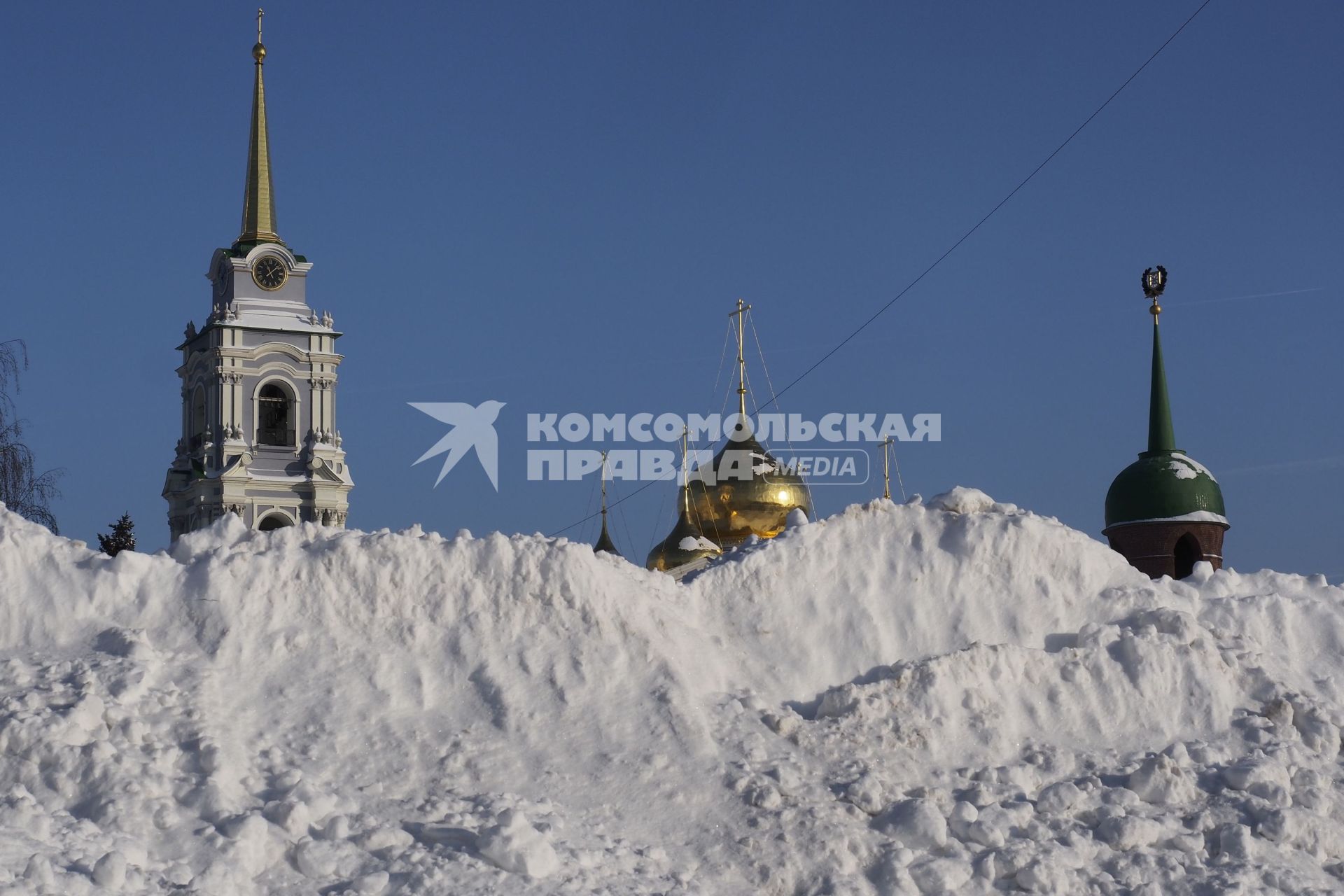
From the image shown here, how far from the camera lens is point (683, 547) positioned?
1189 inches

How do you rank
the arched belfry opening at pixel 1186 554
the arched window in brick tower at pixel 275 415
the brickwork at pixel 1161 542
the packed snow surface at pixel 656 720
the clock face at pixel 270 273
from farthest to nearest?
1. the clock face at pixel 270 273
2. the arched window in brick tower at pixel 275 415
3. the arched belfry opening at pixel 1186 554
4. the brickwork at pixel 1161 542
5. the packed snow surface at pixel 656 720

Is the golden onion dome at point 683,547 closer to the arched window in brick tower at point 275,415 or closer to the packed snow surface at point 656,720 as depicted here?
the arched window in brick tower at point 275,415

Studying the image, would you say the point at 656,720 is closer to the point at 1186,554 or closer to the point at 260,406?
the point at 1186,554

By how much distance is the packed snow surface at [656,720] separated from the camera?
873 centimetres

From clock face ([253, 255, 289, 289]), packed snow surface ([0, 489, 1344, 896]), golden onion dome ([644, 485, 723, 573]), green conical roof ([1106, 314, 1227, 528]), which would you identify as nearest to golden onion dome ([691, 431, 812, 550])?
golden onion dome ([644, 485, 723, 573])

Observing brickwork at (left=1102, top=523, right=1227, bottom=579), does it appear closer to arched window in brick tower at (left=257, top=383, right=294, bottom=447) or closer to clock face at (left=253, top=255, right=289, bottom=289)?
arched window in brick tower at (left=257, top=383, right=294, bottom=447)

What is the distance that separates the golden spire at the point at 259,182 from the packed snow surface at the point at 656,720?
37.0 meters

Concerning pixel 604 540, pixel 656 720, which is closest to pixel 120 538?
pixel 604 540

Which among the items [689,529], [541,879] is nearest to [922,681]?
[541,879]

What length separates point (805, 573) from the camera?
11578mm

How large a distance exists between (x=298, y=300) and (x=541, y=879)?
38506mm

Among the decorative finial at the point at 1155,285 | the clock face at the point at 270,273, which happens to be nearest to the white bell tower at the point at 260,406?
the clock face at the point at 270,273

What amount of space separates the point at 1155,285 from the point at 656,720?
18559 millimetres

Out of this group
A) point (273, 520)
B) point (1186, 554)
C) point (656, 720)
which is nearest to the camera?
point (656, 720)
